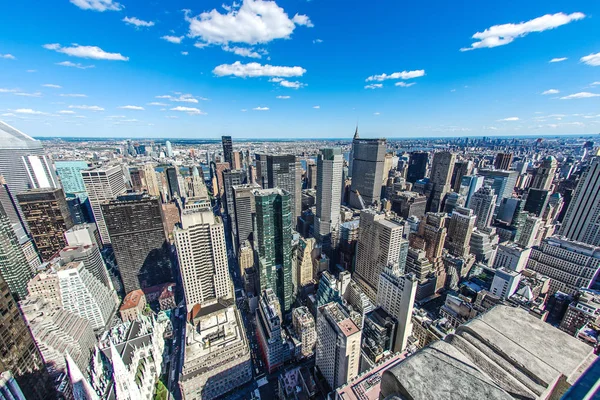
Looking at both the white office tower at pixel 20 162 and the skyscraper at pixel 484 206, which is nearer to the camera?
the skyscraper at pixel 484 206

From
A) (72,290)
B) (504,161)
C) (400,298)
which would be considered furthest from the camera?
(504,161)

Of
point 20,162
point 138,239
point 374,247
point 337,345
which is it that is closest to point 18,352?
point 138,239

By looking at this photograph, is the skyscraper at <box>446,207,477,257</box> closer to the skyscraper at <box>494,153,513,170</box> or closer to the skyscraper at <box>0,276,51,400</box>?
the skyscraper at <box>494,153,513,170</box>

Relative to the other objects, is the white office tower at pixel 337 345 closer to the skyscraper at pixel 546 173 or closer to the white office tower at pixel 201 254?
the white office tower at pixel 201 254

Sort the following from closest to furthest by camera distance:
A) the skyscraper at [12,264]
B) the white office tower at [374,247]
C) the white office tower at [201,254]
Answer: the white office tower at [201,254] → the skyscraper at [12,264] → the white office tower at [374,247]

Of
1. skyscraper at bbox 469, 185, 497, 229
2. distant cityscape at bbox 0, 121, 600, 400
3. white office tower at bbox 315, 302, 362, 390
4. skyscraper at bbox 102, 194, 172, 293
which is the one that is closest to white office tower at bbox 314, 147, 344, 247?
distant cityscape at bbox 0, 121, 600, 400

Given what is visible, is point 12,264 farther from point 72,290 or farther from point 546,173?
point 546,173

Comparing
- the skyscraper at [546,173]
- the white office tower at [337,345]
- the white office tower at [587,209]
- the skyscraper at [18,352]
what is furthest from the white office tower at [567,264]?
the skyscraper at [18,352]
